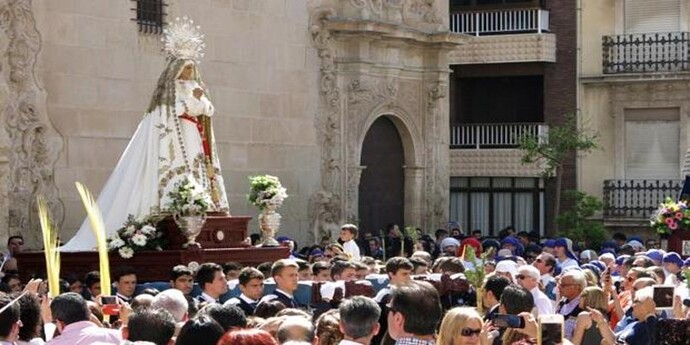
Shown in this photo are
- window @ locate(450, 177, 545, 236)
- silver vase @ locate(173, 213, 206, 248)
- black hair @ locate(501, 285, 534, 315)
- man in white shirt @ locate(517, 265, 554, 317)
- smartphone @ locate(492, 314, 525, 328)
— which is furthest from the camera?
window @ locate(450, 177, 545, 236)

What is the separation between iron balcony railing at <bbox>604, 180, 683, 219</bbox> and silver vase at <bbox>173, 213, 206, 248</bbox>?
60.4 ft

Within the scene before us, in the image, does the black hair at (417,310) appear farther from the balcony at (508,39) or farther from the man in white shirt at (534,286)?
the balcony at (508,39)

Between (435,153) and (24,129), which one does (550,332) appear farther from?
(435,153)

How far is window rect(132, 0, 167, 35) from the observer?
998 inches

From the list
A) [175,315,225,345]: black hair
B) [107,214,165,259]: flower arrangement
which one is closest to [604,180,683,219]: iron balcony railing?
[107,214,165,259]: flower arrangement

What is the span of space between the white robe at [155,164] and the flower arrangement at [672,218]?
6842 mm

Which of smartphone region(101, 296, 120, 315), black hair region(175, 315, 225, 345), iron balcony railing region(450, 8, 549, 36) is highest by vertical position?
iron balcony railing region(450, 8, 549, 36)

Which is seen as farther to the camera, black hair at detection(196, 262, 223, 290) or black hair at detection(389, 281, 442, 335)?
black hair at detection(196, 262, 223, 290)

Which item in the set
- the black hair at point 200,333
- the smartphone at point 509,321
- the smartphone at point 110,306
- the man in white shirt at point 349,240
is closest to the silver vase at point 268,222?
the man in white shirt at point 349,240

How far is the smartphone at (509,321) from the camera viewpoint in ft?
35.2

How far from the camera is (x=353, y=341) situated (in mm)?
9633

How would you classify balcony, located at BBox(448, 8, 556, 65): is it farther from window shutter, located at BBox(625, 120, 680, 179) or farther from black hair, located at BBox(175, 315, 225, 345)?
black hair, located at BBox(175, 315, 225, 345)

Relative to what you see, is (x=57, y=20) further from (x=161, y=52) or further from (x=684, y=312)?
(x=684, y=312)

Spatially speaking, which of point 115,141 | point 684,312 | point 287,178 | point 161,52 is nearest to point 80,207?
point 115,141
